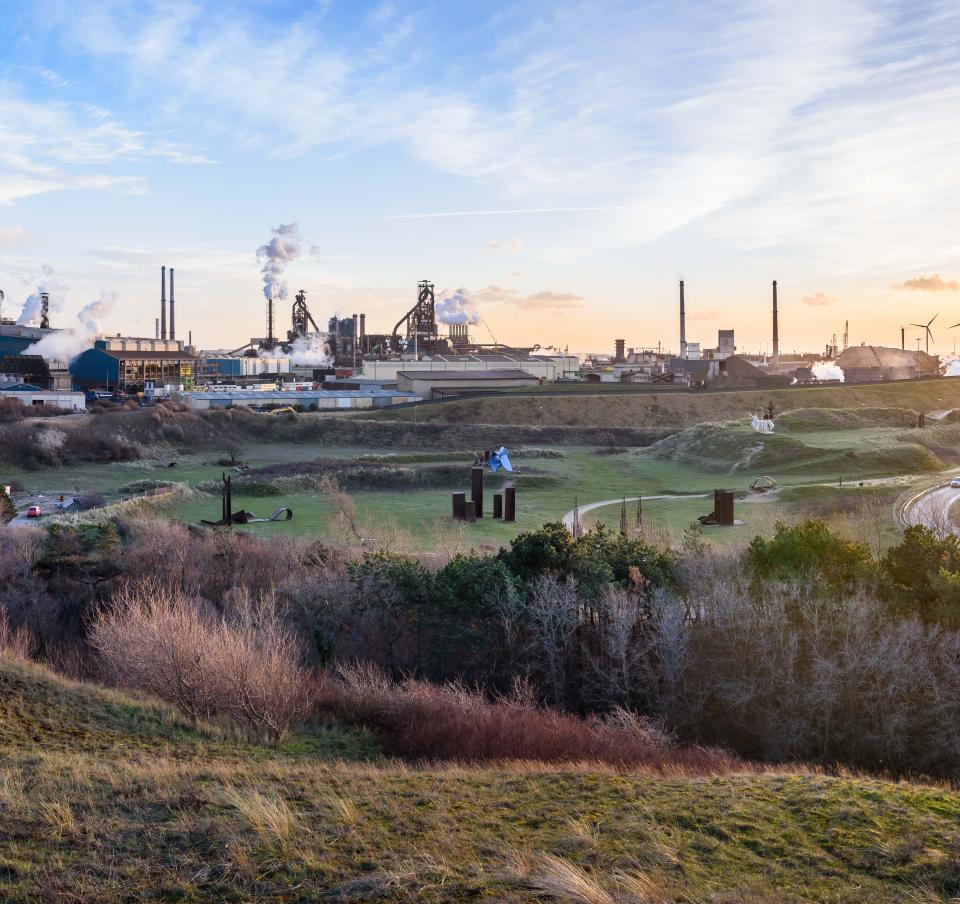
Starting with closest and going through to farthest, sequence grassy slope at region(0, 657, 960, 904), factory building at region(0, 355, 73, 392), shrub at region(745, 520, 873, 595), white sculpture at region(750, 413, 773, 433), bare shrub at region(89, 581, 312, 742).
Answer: grassy slope at region(0, 657, 960, 904) < bare shrub at region(89, 581, 312, 742) < shrub at region(745, 520, 873, 595) < white sculpture at region(750, 413, 773, 433) < factory building at region(0, 355, 73, 392)

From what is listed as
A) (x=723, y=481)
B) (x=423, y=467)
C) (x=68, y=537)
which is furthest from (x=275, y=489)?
(x=723, y=481)

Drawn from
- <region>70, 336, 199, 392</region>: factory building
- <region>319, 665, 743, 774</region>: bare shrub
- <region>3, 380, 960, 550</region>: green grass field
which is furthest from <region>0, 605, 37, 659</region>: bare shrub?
<region>70, 336, 199, 392</region>: factory building

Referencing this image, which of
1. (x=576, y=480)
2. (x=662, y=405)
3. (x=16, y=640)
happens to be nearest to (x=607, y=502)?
(x=576, y=480)

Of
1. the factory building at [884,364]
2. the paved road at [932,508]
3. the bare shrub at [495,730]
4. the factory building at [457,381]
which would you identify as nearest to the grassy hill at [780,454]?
the paved road at [932,508]

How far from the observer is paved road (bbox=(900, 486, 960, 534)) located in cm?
2597

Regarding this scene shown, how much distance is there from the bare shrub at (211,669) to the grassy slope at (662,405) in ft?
158

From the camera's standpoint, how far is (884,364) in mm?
105938

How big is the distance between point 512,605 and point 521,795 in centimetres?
688

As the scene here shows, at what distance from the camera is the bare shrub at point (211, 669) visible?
43.7ft

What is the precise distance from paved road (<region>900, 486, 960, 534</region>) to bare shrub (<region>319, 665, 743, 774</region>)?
1408cm

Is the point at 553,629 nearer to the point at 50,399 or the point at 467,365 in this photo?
the point at 50,399

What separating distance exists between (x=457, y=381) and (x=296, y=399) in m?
15.1

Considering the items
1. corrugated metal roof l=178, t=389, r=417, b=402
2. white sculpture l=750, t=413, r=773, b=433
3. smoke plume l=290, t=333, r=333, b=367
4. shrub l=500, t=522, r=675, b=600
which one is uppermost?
smoke plume l=290, t=333, r=333, b=367

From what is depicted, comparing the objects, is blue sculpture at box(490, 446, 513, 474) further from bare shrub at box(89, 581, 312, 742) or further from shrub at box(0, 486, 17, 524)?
bare shrub at box(89, 581, 312, 742)
